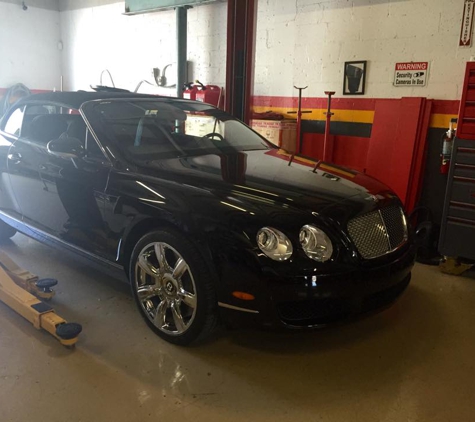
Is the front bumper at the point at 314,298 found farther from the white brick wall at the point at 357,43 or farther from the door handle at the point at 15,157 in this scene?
the white brick wall at the point at 357,43

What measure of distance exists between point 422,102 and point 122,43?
470 cm

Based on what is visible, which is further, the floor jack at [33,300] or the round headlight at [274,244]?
the floor jack at [33,300]

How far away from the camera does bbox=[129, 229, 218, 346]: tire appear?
2092 mm

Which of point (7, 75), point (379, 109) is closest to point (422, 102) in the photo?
point (379, 109)

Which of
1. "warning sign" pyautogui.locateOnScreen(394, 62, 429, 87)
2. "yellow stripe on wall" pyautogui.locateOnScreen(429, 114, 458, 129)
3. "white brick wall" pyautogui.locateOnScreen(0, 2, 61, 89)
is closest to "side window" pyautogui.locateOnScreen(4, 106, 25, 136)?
"warning sign" pyautogui.locateOnScreen(394, 62, 429, 87)

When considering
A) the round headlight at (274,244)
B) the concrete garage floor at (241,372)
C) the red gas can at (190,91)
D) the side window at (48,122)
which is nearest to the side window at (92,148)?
the side window at (48,122)

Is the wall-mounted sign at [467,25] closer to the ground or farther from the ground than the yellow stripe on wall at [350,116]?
farther from the ground

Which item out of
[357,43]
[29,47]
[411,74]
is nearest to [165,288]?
[411,74]

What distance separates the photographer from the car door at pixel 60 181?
8.44ft

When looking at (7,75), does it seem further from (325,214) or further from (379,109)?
(325,214)

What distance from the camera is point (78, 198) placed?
8.73 feet

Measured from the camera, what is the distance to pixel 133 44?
6660 millimetres

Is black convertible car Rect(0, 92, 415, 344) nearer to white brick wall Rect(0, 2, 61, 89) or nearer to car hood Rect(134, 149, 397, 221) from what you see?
car hood Rect(134, 149, 397, 221)

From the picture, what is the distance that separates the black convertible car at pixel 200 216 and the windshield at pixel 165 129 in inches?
0.4
